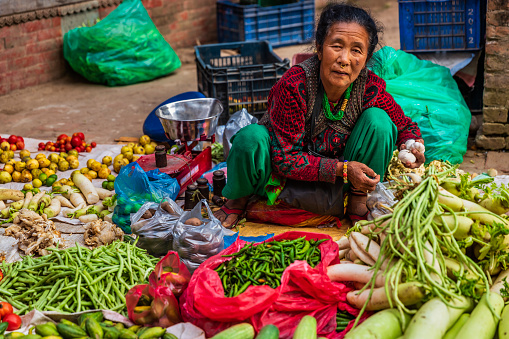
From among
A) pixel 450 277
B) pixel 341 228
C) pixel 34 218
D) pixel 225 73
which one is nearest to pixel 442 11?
pixel 225 73

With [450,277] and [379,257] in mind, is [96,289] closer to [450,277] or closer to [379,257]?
[379,257]

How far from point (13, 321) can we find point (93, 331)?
0.42 metres

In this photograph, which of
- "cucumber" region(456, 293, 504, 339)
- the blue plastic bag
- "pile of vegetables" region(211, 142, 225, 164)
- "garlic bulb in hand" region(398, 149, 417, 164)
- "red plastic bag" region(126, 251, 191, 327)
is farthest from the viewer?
"pile of vegetables" region(211, 142, 225, 164)

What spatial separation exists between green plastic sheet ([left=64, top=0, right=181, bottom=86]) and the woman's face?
4306mm

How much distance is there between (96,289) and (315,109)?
164cm

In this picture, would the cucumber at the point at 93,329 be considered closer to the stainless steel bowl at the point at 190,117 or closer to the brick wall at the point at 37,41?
the stainless steel bowl at the point at 190,117

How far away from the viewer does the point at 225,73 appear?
4930 mm

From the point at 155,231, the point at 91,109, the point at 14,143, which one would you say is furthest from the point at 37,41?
the point at 155,231

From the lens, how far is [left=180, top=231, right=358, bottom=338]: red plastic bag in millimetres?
2176

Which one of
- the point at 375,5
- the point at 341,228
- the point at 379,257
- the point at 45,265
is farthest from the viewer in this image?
the point at 375,5

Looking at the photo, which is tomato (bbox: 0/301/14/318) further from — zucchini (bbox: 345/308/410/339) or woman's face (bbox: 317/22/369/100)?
woman's face (bbox: 317/22/369/100)

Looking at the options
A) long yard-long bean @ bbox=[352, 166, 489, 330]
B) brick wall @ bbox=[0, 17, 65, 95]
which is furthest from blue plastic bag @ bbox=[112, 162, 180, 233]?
brick wall @ bbox=[0, 17, 65, 95]

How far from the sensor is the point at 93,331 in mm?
2166

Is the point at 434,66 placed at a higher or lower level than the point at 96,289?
higher
